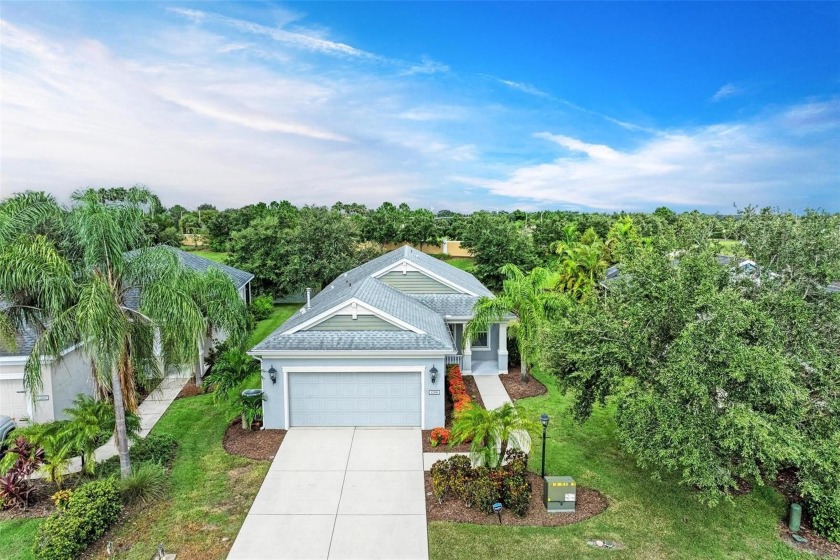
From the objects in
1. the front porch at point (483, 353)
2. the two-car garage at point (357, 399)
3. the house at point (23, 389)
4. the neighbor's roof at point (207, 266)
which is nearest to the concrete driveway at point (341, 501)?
the two-car garage at point (357, 399)

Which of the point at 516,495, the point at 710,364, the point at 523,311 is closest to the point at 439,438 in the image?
the point at 516,495

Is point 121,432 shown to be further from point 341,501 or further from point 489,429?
point 489,429

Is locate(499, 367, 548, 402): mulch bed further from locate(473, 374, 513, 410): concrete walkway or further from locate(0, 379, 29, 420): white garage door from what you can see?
locate(0, 379, 29, 420): white garage door

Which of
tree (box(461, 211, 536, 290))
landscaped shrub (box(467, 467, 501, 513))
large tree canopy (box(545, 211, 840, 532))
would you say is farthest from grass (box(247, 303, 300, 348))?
large tree canopy (box(545, 211, 840, 532))

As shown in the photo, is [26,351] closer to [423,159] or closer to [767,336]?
[767,336]

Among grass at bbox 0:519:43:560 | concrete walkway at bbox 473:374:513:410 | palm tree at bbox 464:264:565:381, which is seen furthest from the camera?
palm tree at bbox 464:264:565:381

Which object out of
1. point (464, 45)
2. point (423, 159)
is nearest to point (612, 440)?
point (464, 45)
